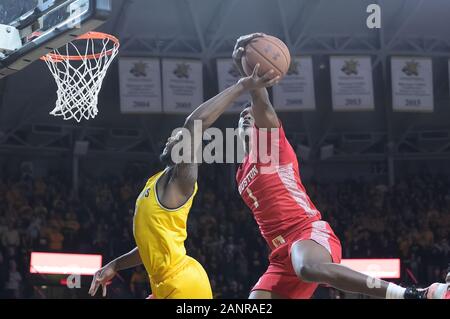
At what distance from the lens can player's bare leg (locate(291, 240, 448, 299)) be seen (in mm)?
4301

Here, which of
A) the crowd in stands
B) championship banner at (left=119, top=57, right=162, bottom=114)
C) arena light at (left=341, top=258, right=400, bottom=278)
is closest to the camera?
the crowd in stands

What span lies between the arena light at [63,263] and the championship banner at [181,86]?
4029 mm

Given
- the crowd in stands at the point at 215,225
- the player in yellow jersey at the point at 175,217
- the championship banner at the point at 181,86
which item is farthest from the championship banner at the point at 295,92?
the player in yellow jersey at the point at 175,217

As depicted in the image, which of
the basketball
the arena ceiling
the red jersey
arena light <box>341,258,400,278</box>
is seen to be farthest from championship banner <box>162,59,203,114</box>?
the basketball

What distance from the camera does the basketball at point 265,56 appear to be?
4.84 meters

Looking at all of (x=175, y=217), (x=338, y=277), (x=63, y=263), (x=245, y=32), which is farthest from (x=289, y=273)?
(x=245, y=32)

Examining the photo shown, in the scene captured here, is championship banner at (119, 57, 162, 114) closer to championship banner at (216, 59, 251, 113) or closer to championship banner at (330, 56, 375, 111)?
championship banner at (216, 59, 251, 113)

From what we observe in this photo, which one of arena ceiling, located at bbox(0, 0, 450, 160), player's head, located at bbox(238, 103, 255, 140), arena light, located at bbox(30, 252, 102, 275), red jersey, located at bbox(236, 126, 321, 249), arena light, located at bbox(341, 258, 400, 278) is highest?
arena ceiling, located at bbox(0, 0, 450, 160)

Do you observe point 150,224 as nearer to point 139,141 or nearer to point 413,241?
point 413,241

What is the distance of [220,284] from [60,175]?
5983mm

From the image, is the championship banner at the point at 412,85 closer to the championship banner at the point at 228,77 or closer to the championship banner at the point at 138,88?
the championship banner at the point at 228,77

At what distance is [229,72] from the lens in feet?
51.8

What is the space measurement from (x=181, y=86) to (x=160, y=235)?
37.1 ft
